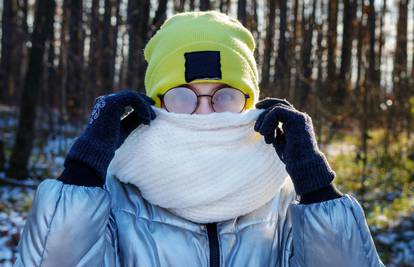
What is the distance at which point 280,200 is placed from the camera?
1.79 metres

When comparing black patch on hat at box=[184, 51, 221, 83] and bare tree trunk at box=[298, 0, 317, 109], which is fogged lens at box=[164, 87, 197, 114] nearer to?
black patch on hat at box=[184, 51, 221, 83]

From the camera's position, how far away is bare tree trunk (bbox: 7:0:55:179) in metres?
8.22

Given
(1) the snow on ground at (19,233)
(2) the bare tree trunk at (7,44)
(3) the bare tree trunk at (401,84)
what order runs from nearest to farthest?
(1) the snow on ground at (19,233)
(2) the bare tree trunk at (7,44)
(3) the bare tree trunk at (401,84)

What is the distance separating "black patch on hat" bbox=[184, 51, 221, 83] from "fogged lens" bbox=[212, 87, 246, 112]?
0.05 metres

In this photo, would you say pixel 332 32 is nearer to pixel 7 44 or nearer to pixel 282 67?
pixel 7 44

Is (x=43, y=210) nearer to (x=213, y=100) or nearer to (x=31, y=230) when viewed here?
(x=31, y=230)

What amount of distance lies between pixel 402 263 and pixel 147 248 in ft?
16.7

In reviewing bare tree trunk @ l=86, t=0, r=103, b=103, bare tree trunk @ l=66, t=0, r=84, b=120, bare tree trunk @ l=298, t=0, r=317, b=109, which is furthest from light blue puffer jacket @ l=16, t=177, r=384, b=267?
bare tree trunk @ l=66, t=0, r=84, b=120

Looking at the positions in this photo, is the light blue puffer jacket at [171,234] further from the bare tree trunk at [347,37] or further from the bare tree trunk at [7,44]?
the bare tree trunk at [347,37]

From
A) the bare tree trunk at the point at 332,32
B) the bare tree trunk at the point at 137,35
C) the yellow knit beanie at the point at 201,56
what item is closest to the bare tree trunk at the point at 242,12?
the bare tree trunk at the point at 137,35

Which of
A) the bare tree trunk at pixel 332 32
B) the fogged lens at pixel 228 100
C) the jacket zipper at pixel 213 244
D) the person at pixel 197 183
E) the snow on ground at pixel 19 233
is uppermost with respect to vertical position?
the bare tree trunk at pixel 332 32

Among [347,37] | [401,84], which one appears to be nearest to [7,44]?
[401,84]

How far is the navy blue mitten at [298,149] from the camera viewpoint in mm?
1515

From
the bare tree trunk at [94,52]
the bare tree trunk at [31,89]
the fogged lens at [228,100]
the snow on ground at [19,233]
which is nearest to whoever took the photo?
the fogged lens at [228,100]
